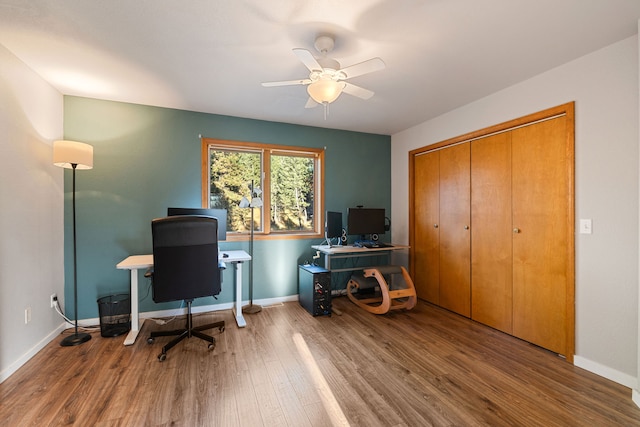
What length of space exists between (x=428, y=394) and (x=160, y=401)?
1.82m

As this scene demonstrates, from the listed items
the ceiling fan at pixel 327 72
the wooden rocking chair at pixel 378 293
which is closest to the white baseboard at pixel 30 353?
the ceiling fan at pixel 327 72

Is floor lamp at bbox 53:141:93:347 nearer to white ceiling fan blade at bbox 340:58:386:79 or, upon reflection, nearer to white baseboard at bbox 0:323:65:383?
white baseboard at bbox 0:323:65:383

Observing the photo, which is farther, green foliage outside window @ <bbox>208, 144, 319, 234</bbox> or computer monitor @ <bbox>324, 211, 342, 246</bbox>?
computer monitor @ <bbox>324, 211, 342, 246</bbox>

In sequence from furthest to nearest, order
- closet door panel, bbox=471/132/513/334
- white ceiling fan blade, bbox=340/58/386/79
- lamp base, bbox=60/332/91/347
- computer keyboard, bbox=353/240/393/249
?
computer keyboard, bbox=353/240/393/249 < closet door panel, bbox=471/132/513/334 < lamp base, bbox=60/332/91/347 < white ceiling fan blade, bbox=340/58/386/79

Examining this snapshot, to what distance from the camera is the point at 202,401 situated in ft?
6.23

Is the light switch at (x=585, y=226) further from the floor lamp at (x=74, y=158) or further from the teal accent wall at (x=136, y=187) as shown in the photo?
the floor lamp at (x=74, y=158)

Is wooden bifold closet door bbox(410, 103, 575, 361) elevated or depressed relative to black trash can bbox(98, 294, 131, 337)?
elevated

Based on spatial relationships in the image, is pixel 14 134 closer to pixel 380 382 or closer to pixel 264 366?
pixel 264 366

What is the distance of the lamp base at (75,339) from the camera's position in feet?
8.74

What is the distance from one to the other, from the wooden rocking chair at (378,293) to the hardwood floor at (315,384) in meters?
0.52

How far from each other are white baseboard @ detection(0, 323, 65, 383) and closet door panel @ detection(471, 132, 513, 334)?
4314 mm

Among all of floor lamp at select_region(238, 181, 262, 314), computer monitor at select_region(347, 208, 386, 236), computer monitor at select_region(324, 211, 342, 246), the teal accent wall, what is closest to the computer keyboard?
Answer: computer monitor at select_region(347, 208, 386, 236)

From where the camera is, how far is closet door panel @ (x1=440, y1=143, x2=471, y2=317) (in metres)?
3.39

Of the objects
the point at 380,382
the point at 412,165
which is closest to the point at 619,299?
the point at 380,382
